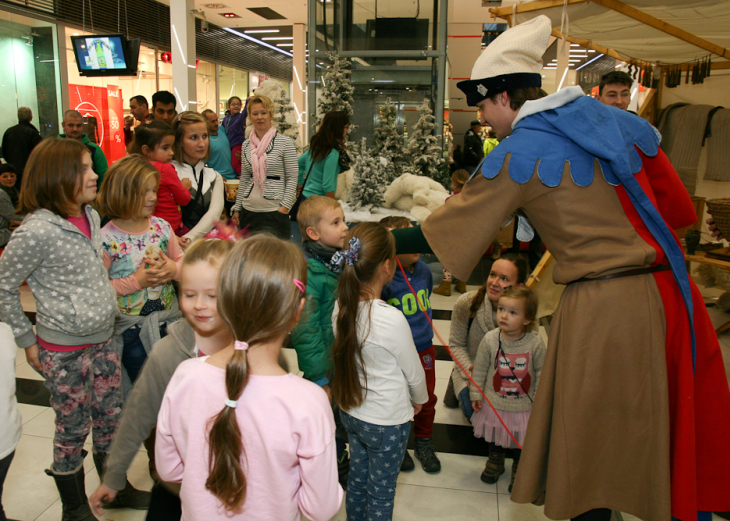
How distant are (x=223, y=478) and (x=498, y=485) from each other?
5.50 ft

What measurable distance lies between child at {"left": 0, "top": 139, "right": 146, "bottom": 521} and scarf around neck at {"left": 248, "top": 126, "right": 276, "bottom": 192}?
6.97ft

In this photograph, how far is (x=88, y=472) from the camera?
7.76 ft

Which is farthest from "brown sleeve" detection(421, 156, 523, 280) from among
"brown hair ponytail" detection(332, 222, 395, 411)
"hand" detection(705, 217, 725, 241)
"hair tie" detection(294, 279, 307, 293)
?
"hand" detection(705, 217, 725, 241)

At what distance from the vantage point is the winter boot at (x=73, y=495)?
193 cm

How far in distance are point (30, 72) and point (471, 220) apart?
9607 mm

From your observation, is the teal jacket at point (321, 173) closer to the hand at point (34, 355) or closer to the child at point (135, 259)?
the child at point (135, 259)

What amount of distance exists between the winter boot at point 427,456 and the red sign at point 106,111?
374 inches

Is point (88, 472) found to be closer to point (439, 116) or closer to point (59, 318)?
point (59, 318)

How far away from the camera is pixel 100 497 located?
1.28 meters

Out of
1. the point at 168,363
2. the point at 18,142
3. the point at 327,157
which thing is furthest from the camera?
the point at 18,142

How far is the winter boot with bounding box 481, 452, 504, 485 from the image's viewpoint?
7.70 ft

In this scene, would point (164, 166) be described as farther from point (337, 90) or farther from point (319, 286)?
point (337, 90)

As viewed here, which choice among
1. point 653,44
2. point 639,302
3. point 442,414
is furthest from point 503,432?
point 653,44

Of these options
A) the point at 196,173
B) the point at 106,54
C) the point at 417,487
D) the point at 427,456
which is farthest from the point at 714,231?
the point at 106,54
